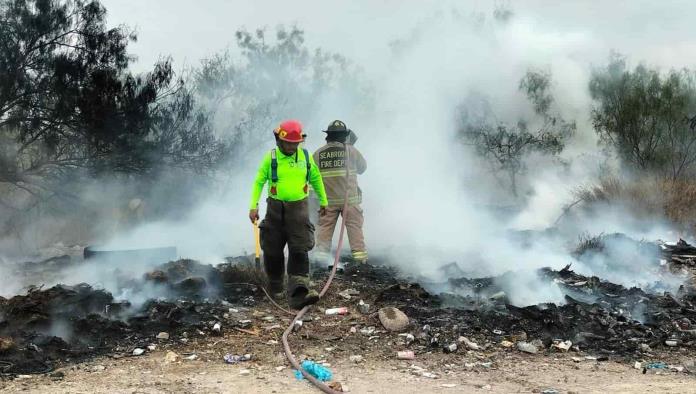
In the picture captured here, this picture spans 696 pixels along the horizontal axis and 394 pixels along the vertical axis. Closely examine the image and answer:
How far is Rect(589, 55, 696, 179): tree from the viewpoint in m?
17.1

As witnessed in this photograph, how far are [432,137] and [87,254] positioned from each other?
6950 mm

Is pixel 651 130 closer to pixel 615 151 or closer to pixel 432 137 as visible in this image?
pixel 615 151

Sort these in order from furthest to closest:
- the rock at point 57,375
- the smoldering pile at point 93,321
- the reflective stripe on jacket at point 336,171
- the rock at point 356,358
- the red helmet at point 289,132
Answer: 1. the reflective stripe on jacket at point 336,171
2. the red helmet at point 289,132
3. the rock at point 356,358
4. the smoldering pile at point 93,321
5. the rock at point 57,375

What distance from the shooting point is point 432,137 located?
1227cm

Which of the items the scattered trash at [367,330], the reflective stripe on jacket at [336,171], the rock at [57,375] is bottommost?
the scattered trash at [367,330]

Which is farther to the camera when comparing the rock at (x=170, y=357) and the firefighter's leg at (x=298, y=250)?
the firefighter's leg at (x=298, y=250)

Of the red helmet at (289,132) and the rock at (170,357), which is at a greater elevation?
the red helmet at (289,132)

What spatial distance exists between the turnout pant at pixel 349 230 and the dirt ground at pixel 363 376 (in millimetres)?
2949

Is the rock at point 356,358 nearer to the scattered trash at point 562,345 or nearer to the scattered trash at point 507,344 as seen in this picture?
the scattered trash at point 507,344

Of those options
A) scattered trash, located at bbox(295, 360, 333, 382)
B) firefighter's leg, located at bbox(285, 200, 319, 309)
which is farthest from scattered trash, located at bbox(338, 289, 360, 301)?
scattered trash, located at bbox(295, 360, 333, 382)

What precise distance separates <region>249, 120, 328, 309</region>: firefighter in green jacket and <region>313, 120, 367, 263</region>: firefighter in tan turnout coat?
4.94 feet

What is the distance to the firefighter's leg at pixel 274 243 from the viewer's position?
5762 mm

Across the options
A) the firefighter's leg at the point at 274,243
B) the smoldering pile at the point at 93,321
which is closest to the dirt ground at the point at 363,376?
the smoldering pile at the point at 93,321

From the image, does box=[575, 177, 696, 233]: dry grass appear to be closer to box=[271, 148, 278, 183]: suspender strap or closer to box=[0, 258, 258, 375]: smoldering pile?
box=[271, 148, 278, 183]: suspender strap
